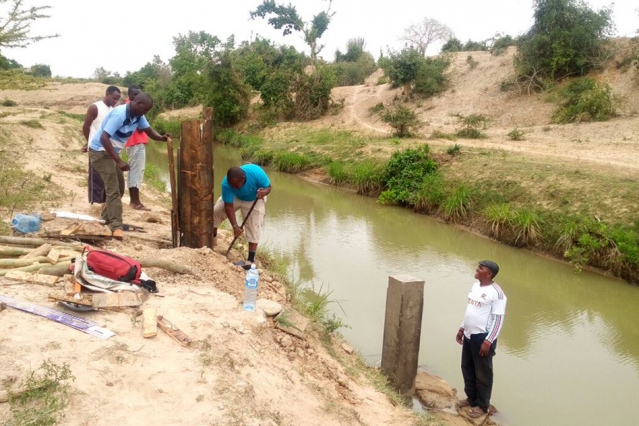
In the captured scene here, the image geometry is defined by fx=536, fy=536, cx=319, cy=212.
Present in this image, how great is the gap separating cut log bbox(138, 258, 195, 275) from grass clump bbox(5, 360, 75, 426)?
187 cm

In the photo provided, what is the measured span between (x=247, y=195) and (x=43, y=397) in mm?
3389

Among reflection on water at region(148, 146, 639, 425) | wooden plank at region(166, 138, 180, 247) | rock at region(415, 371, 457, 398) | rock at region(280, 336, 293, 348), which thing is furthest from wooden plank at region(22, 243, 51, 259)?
rock at region(415, 371, 457, 398)

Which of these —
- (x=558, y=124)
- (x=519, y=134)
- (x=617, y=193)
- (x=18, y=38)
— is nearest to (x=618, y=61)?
(x=558, y=124)

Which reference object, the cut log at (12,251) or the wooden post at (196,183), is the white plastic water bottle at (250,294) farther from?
the cut log at (12,251)

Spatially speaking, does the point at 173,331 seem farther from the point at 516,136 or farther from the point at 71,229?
the point at 516,136

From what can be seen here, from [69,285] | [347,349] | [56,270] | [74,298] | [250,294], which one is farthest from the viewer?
[347,349]

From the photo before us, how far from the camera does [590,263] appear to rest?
356 inches

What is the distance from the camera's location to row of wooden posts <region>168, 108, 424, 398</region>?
4.86 meters

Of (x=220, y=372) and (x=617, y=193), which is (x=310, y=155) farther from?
(x=220, y=372)

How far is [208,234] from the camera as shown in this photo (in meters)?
5.75

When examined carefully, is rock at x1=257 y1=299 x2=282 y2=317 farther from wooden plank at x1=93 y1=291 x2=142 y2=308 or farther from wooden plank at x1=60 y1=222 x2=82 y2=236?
wooden plank at x1=60 y1=222 x2=82 y2=236

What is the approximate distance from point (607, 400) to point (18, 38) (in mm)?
8890

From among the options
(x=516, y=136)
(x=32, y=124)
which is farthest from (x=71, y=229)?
(x=516, y=136)

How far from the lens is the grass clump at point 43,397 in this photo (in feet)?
8.38
